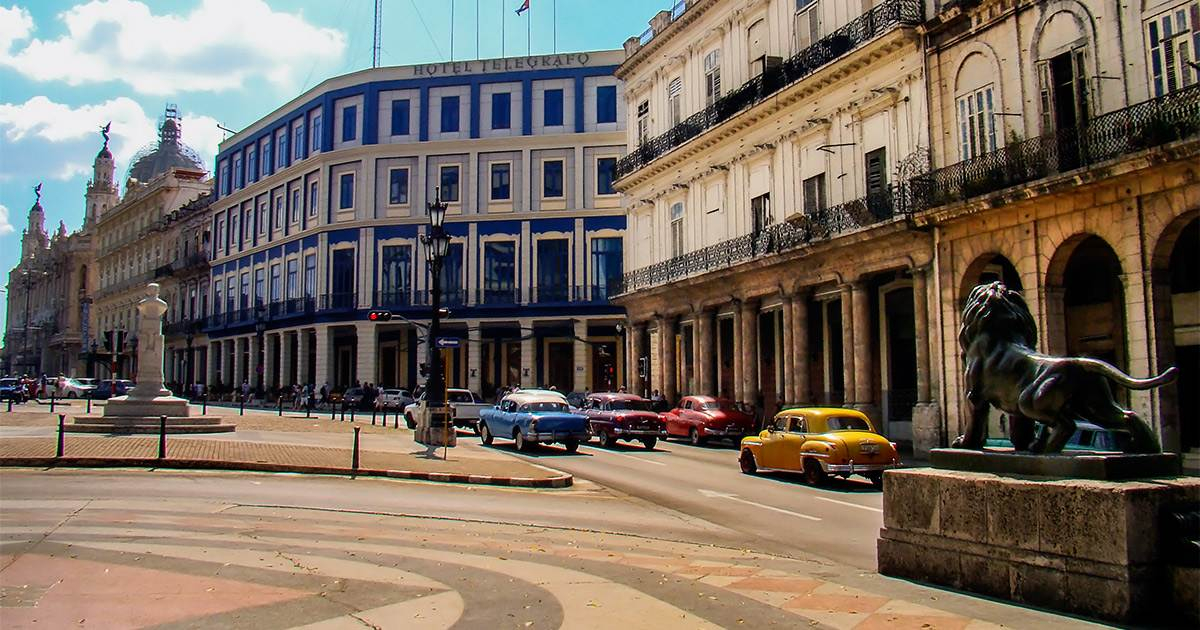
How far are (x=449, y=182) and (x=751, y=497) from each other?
1805 inches

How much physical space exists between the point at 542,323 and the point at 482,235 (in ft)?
22.3

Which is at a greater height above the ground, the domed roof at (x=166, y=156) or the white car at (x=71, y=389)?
the domed roof at (x=166, y=156)

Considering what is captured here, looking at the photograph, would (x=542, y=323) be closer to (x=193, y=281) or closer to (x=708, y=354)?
(x=708, y=354)

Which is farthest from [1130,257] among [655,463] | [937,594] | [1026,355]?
[937,594]

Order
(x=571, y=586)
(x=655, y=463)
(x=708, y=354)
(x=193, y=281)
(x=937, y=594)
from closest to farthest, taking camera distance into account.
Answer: (x=937, y=594)
(x=571, y=586)
(x=655, y=463)
(x=708, y=354)
(x=193, y=281)

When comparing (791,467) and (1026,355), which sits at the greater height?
(1026,355)

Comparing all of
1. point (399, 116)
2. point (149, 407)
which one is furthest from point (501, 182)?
point (149, 407)

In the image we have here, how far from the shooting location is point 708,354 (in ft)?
119

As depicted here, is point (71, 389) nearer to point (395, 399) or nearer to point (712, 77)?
point (395, 399)

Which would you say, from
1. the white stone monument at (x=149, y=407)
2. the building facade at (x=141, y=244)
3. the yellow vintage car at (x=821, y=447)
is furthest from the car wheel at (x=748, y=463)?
the building facade at (x=141, y=244)

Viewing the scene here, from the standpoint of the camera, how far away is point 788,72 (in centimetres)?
3097

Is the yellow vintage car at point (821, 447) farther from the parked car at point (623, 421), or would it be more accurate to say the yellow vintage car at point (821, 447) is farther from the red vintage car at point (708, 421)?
the red vintage car at point (708, 421)

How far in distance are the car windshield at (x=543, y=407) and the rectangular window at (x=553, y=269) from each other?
30.8 metres

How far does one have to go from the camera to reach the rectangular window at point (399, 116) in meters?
60.1
